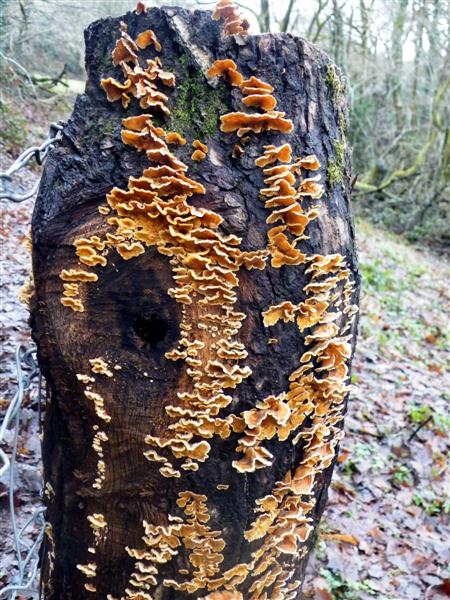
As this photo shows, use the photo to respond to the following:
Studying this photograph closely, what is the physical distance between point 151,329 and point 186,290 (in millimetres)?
195

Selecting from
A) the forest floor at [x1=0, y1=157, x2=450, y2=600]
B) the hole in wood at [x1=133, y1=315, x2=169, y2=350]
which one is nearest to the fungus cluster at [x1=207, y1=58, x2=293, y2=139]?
the hole in wood at [x1=133, y1=315, x2=169, y2=350]

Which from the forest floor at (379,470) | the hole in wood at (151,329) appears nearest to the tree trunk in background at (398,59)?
the forest floor at (379,470)

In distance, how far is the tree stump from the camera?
5.68ft

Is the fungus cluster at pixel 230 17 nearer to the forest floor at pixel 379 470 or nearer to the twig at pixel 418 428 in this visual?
the forest floor at pixel 379 470

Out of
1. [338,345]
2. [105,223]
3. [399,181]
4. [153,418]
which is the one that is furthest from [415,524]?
[399,181]

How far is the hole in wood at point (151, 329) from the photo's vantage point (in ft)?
5.85

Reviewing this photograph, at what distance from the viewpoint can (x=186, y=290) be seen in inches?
68.1

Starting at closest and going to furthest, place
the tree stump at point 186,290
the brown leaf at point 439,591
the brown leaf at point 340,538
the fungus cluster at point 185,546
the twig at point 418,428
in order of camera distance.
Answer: the tree stump at point 186,290 < the fungus cluster at point 185,546 < the brown leaf at point 439,591 < the brown leaf at point 340,538 < the twig at point 418,428

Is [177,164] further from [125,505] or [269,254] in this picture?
[125,505]

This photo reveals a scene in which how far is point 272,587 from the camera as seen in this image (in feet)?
7.04

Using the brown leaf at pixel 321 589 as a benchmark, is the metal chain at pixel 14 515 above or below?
above

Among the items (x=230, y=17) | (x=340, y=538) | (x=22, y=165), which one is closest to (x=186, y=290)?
(x=230, y=17)

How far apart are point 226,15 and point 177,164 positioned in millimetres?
572

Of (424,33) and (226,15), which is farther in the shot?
(424,33)
